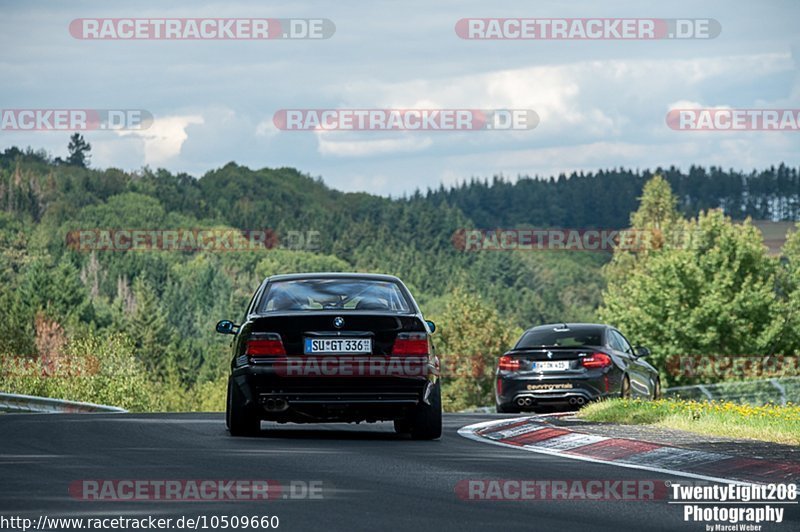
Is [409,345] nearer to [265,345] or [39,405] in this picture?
[265,345]

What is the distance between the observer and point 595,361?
22266mm

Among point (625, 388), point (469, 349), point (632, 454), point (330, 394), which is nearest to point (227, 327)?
point (330, 394)

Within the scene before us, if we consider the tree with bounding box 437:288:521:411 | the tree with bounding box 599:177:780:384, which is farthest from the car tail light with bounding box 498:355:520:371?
the tree with bounding box 437:288:521:411

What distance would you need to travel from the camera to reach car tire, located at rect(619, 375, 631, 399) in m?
22.8

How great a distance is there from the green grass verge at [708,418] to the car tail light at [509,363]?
3.56m

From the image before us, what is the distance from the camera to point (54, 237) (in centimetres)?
19238

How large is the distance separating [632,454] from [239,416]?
4.12 m

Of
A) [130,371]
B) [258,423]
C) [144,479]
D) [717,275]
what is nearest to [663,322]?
[717,275]

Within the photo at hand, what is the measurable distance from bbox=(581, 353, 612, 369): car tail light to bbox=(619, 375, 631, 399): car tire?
64 cm

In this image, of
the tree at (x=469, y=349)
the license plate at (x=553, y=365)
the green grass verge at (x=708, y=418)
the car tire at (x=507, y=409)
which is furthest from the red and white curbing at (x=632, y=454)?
the tree at (x=469, y=349)

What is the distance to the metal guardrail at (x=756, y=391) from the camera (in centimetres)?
2992

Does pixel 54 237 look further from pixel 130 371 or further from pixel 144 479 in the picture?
pixel 144 479

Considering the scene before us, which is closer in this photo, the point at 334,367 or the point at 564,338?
the point at 334,367

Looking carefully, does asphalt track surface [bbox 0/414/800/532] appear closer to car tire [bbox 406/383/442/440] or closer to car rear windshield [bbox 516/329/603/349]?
car tire [bbox 406/383/442/440]
